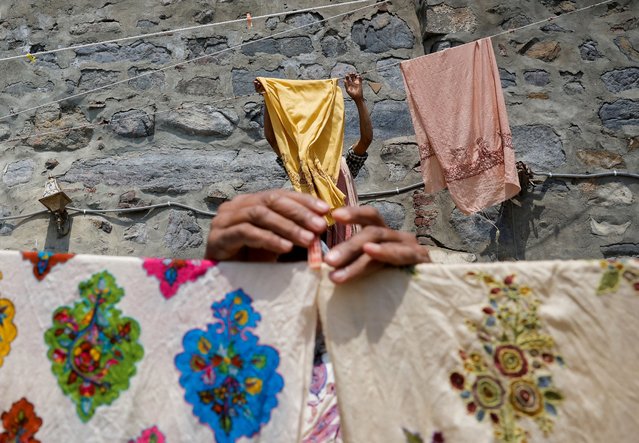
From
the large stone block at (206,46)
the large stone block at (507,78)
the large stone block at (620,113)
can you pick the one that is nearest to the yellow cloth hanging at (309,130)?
the large stone block at (206,46)

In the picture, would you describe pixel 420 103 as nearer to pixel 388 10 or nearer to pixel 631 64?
pixel 388 10

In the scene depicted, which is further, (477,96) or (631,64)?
(631,64)

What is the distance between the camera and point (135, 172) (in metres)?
2.42

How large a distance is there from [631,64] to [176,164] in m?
2.25

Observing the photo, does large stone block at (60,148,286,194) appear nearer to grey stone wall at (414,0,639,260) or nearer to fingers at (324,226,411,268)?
grey stone wall at (414,0,639,260)

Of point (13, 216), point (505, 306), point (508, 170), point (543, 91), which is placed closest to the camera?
point (505, 306)

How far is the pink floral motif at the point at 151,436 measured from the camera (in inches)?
31.0

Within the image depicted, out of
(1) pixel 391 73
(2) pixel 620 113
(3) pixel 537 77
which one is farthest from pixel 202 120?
(2) pixel 620 113

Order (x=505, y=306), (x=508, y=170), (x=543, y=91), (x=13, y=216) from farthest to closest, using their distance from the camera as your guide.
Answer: (x=543, y=91) → (x=13, y=216) → (x=508, y=170) → (x=505, y=306)

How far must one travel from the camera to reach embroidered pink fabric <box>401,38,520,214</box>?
2.15m

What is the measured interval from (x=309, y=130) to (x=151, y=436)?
1.44 metres

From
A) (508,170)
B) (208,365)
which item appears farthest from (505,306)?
(508,170)

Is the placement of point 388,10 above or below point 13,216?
above

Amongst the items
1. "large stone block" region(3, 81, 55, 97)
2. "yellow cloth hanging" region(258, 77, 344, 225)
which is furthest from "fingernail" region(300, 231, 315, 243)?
"large stone block" region(3, 81, 55, 97)
